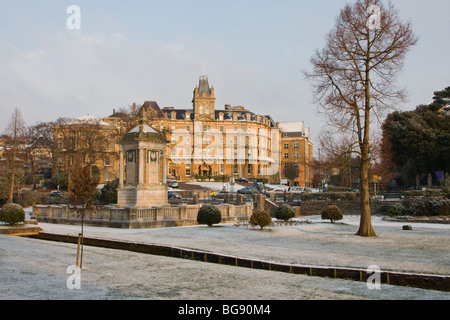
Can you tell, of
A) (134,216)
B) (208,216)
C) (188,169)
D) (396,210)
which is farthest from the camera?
(188,169)

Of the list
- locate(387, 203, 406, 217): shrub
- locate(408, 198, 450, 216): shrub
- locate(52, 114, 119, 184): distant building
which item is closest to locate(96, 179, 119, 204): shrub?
locate(52, 114, 119, 184): distant building

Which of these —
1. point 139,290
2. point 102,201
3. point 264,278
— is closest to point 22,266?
point 139,290

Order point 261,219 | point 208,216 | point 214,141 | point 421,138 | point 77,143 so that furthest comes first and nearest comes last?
point 214,141 < point 77,143 < point 421,138 < point 208,216 < point 261,219

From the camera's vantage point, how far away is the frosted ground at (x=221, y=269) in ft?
31.5

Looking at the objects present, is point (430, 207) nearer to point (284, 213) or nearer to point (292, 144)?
point (284, 213)

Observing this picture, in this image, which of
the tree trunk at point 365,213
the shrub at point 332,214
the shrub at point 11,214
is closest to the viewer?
the tree trunk at point 365,213

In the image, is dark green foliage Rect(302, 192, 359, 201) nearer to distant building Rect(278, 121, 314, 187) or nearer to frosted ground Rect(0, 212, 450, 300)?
frosted ground Rect(0, 212, 450, 300)

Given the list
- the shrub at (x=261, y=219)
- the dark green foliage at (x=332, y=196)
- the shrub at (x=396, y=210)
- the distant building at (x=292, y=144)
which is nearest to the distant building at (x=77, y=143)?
the dark green foliage at (x=332, y=196)

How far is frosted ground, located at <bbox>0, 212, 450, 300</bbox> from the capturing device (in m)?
9.61

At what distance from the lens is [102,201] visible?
151 feet

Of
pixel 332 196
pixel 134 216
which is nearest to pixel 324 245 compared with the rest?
pixel 134 216

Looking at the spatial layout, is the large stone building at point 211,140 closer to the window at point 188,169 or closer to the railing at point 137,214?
the window at point 188,169

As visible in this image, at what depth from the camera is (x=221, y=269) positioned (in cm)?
1301
